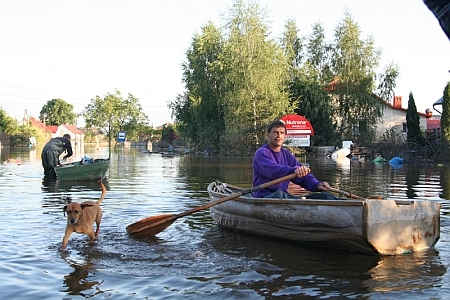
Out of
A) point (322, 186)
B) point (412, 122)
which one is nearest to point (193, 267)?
point (322, 186)

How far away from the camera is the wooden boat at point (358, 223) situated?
6.54m

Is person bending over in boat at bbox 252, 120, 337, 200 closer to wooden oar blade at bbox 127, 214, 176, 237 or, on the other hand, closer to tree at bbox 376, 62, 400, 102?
wooden oar blade at bbox 127, 214, 176, 237

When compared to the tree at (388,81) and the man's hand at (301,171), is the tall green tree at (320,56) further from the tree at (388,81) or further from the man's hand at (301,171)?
the man's hand at (301,171)

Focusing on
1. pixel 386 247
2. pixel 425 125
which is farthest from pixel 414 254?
pixel 425 125

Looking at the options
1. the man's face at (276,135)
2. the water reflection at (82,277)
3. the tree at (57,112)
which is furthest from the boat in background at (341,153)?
the tree at (57,112)

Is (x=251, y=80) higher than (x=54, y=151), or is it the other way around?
(x=251, y=80)

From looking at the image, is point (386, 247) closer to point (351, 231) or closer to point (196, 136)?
point (351, 231)

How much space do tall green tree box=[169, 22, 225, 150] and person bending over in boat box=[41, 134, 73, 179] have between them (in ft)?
93.4

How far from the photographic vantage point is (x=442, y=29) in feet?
7.20

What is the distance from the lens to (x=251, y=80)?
134ft

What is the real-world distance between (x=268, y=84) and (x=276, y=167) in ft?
111

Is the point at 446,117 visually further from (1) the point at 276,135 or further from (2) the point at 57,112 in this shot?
(2) the point at 57,112

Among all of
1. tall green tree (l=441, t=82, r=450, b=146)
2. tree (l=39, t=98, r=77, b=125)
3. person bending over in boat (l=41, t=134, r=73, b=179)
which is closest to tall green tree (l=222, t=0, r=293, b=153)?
tall green tree (l=441, t=82, r=450, b=146)

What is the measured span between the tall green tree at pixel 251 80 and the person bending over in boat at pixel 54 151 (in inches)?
961
